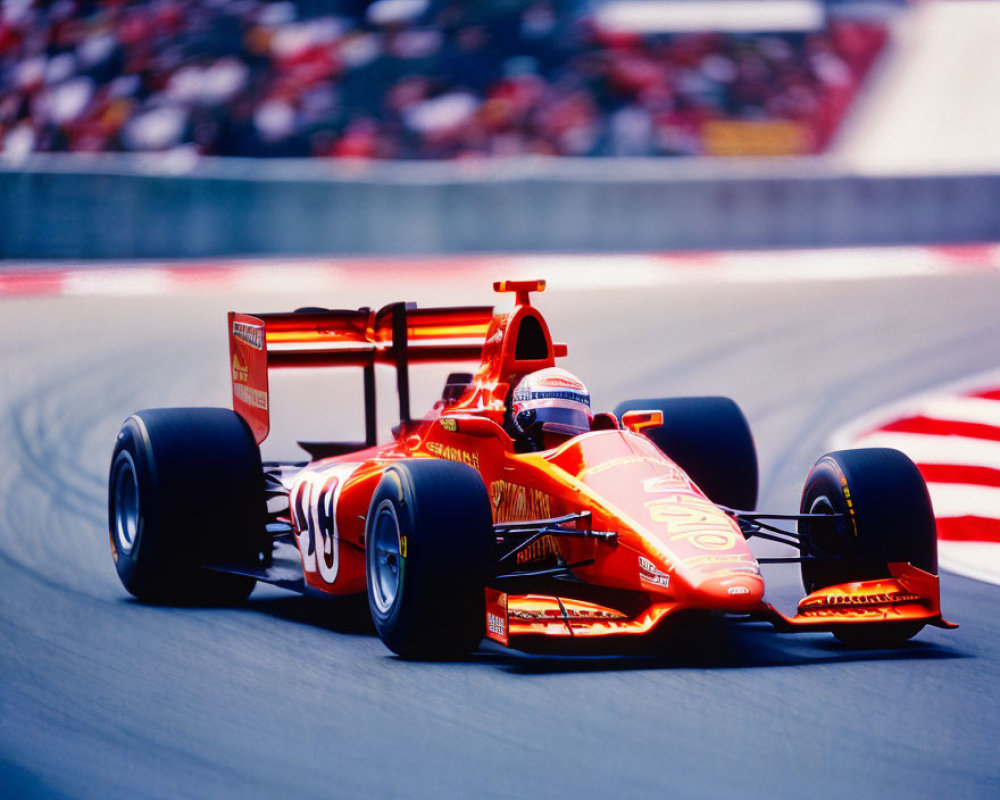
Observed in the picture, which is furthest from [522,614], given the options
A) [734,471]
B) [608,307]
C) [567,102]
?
[567,102]

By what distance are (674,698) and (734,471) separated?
2.60 m

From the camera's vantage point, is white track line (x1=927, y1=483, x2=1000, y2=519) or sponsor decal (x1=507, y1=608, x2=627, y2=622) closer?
sponsor decal (x1=507, y1=608, x2=627, y2=622)

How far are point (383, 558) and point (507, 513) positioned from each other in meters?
0.56

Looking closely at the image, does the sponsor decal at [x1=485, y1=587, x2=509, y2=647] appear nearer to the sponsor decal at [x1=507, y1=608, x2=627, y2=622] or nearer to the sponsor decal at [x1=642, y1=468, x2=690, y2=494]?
the sponsor decal at [x1=507, y1=608, x2=627, y2=622]

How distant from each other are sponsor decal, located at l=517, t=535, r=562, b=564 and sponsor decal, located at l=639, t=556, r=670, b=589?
548mm

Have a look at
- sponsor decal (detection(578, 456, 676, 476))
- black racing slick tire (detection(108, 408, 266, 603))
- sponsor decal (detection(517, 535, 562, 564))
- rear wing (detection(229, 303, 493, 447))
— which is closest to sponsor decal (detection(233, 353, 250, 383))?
rear wing (detection(229, 303, 493, 447))

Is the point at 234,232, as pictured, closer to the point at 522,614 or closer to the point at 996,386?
the point at 996,386

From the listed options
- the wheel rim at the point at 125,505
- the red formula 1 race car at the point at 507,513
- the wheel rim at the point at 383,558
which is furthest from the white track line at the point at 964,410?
the wheel rim at the point at 383,558

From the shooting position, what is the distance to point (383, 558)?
5.90 m

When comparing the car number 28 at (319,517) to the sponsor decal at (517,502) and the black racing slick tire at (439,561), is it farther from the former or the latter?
the black racing slick tire at (439,561)

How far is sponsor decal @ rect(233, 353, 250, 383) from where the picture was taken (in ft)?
24.5

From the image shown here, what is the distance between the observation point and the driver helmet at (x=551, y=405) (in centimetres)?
631

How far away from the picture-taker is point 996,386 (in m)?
11.8

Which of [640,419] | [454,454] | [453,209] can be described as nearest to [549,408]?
[640,419]
